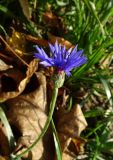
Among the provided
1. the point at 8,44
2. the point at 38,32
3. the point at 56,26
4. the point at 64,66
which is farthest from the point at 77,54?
the point at 56,26

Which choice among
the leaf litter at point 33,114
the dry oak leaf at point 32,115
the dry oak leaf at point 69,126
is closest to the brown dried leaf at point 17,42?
the leaf litter at point 33,114

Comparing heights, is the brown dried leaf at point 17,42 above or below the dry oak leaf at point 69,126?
above

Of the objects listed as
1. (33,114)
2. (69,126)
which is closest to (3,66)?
(33,114)

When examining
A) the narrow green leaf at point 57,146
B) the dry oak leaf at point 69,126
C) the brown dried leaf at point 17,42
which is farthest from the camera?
the brown dried leaf at point 17,42

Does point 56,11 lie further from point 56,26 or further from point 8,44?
point 8,44

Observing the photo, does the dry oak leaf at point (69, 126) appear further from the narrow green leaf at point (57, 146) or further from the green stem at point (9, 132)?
the green stem at point (9, 132)

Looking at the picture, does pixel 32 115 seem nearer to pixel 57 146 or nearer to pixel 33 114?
pixel 33 114

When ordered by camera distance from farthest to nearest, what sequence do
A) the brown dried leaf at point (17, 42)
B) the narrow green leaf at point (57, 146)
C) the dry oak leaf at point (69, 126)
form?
the brown dried leaf at point (17, 42) < the dry oak leaf at point (69, 126) < the narrow green leaf at point (57, 146)
